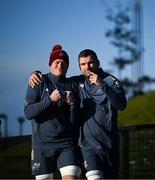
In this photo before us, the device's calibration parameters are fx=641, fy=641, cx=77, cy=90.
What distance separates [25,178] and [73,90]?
2.41m

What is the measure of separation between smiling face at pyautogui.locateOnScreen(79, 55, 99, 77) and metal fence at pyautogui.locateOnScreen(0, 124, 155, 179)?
1966 millimetres

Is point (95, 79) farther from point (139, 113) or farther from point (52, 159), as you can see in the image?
point (139, 113)

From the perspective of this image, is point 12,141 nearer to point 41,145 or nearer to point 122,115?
point 41,145

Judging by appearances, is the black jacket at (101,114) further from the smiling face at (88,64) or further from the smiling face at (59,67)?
the smiling face at (59,67)

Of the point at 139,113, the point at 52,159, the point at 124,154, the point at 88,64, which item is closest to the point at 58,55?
the point at 88,64

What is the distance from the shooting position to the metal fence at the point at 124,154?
8.19 metres

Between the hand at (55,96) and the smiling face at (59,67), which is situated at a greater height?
the smiling face at (59,67)

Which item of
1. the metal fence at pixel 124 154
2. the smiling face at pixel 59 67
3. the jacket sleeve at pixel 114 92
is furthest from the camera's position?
the metal fence at pixel 124 154

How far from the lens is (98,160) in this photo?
6.20 meters

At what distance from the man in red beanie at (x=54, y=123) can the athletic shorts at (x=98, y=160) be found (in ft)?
0.32

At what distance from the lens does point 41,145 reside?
6.25 m

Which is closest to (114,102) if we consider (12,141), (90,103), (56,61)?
(90,103)

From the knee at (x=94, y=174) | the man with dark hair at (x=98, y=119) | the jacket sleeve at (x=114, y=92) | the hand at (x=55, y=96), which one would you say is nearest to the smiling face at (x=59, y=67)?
the man with dark hair at (x=98, y=119)

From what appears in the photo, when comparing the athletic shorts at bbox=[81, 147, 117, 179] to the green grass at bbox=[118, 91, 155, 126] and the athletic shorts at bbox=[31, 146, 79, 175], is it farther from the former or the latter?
the green grass at bbox=[118, 91, 155, 126]
